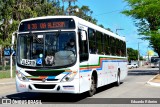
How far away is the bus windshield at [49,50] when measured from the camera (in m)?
12.5

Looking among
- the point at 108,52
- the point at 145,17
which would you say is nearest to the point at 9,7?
the point at 145,17

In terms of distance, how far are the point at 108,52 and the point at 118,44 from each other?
350 cm

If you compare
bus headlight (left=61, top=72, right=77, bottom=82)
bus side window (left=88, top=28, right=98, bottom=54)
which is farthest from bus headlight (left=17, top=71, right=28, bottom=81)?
bus side window (left=88, top=28, right=98, bottom=54)

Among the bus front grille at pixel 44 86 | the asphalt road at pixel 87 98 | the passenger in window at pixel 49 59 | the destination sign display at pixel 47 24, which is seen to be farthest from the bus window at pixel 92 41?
the bus front grille at pixel 44 86

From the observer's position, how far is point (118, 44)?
21.5 metres

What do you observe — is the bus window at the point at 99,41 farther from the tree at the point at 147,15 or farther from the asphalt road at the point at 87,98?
the tree at the point at 147,15

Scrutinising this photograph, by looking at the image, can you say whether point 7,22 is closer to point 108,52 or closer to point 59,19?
point 108,52

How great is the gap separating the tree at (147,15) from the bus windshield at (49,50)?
25594mm

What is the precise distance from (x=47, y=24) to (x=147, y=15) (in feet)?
89.2

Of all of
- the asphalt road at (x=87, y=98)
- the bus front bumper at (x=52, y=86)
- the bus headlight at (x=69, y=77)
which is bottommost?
the asphalt road at (x=87, y=98)

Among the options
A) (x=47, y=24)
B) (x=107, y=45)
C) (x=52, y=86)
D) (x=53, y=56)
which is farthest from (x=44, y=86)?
(x=107, y=45)

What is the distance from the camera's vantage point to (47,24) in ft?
42.8

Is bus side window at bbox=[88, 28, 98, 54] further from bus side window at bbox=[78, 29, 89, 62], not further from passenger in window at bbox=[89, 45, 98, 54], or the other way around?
bus side window at bbox=[78, 29, 89, 62]

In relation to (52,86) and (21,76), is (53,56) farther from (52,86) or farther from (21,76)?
(21,76)
